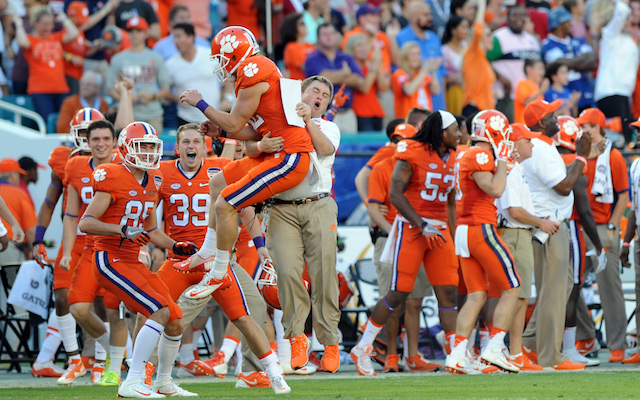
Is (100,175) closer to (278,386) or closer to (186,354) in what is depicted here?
(278,386)

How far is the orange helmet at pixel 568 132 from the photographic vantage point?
10.8 metres

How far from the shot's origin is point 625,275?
528 inches

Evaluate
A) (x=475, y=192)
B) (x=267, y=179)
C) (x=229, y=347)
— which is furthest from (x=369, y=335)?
(x=267, y=179)

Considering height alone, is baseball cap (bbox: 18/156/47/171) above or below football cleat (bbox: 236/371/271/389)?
above

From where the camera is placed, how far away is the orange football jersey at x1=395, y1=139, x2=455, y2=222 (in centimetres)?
994

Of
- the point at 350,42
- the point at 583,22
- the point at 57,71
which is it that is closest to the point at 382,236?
the point at 350,42

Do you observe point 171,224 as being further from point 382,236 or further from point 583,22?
point 583,22

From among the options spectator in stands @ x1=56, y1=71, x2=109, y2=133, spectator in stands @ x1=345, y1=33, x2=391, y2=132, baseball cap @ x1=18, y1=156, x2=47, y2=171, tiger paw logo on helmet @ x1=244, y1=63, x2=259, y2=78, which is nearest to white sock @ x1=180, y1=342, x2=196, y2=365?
baseball cap @ x1=18, y1=156, x2=47, y2=171

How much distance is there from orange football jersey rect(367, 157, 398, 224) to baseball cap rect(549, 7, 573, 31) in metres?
6.99

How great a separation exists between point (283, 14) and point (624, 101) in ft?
17.5

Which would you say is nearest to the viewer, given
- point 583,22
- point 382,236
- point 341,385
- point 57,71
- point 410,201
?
point 341,385

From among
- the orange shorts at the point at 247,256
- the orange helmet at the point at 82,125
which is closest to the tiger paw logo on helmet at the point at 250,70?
the orange shorts at the point at 247,256

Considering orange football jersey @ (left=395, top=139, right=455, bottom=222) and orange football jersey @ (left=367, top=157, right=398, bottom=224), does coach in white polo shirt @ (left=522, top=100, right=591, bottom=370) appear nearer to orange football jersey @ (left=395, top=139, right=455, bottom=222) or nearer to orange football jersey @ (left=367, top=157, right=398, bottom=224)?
orange football jersey @ (left=395, top=139, right=455, bottom=222)

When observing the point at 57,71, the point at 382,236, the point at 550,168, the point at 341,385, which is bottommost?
the point at 341,385
